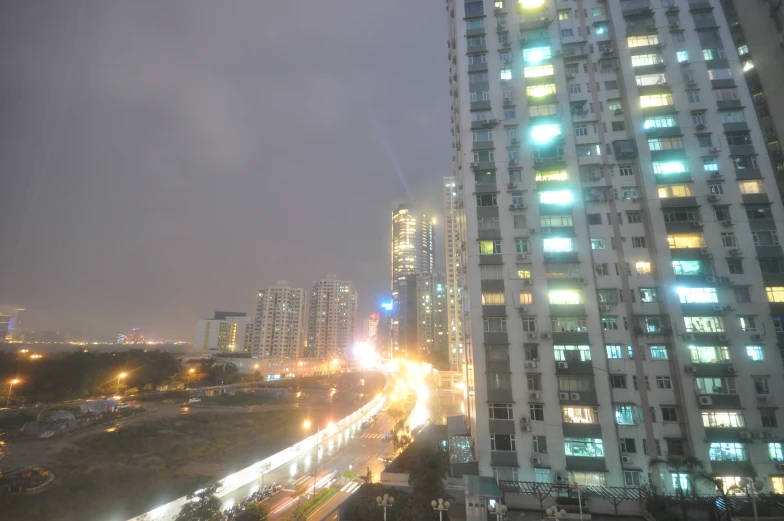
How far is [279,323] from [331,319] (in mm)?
26046

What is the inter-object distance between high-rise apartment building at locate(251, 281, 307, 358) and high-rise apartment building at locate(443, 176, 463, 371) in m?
76.9

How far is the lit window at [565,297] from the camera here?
2567 cm

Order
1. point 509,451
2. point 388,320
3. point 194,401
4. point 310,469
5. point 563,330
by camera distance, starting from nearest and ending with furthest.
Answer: point 509,451 → point 563,330 → point 310,469 → point 194,401 → point 388,320

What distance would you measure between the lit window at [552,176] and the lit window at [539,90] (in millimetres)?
6777

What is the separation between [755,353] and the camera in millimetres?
23703

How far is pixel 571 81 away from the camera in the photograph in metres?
29.4

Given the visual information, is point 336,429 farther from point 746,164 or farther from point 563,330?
point 746,164

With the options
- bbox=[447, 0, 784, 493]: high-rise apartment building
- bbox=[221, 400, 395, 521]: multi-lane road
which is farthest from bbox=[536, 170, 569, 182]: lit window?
bbox=[221, 400, 395, 521]: multi-lane road

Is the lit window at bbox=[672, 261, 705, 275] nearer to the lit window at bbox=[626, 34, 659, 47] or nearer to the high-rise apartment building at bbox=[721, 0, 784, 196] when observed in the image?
the high-rise apartment building at bbox=[721, 0, 784, 196]

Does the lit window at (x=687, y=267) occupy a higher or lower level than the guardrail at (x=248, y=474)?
higher

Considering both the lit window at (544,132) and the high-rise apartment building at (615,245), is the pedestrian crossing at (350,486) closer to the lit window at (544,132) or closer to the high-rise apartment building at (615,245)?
the high-rise apartment building at (615,245)

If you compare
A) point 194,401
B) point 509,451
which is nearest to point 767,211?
point 509,451

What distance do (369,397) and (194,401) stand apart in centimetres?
4078

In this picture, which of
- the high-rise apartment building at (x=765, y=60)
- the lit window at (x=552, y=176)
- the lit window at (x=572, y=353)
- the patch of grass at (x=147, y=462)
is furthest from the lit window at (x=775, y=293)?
the patch of grass at (x=147, y=462)
